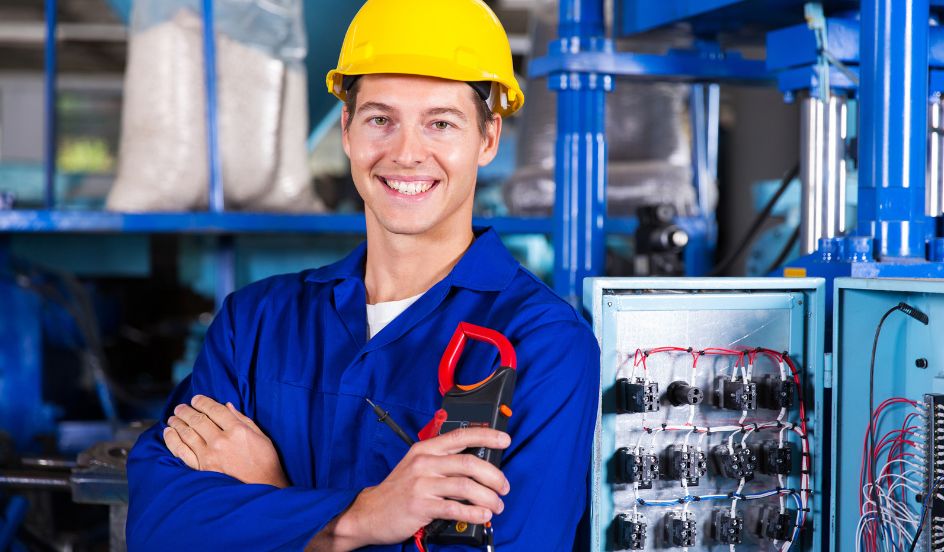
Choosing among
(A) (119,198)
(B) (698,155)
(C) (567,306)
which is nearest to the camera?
(C) (567,306)

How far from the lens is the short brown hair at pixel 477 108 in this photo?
4.84 feet

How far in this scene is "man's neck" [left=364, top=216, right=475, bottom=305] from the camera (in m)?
1.53

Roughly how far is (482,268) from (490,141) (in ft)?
0.69

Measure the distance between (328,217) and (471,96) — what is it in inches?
77.2

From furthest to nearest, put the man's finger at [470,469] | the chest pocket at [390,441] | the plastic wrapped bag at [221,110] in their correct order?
the plastic wrapped bag at [221,110], the chest pocket at [390,441], the man's finger at [470,469]

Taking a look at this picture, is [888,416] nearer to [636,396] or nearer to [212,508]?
[636,396]

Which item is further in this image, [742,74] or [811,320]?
[742,74]

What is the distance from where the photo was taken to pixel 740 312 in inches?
71.1

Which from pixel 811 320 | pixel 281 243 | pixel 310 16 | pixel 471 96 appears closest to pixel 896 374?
pixel 811 320

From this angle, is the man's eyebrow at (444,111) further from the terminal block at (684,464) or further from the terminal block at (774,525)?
the terminal block at (774,525)

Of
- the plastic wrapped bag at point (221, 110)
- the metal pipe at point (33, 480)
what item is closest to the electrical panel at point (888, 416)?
the metal pipe at point (33, 480)

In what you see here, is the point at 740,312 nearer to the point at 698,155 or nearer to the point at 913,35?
the point at 913,35

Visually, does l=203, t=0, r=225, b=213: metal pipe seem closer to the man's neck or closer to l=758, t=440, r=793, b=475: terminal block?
the man's neck

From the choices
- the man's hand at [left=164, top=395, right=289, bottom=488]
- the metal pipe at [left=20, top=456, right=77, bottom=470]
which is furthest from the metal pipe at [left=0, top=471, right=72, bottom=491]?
the man's hand at [left=164, top=395, right=289, bottom=488]
